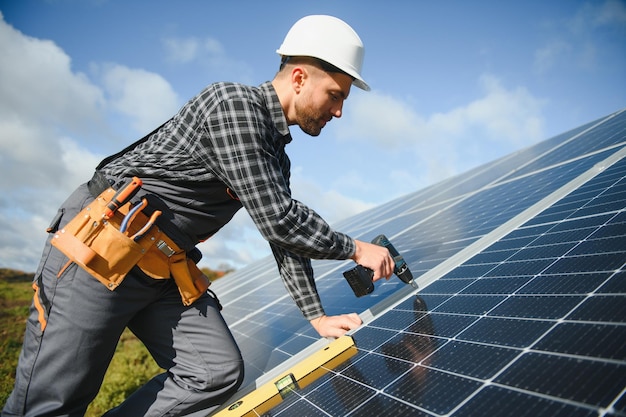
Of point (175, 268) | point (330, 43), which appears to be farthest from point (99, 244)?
point (330, 43)

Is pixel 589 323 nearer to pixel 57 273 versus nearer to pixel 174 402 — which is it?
pixel 174 402

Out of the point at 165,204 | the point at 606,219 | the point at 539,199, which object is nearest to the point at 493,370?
the point at 606,219

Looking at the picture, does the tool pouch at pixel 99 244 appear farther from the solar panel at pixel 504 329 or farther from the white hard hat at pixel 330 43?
the white hard hat at pixel 330 43

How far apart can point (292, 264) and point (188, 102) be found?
152cm

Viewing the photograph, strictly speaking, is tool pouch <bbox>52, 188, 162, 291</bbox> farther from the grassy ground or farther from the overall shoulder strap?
the grassy ground

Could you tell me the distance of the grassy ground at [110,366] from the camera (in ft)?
18.2

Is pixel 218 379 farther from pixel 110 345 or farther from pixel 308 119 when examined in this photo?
pixel 308 119

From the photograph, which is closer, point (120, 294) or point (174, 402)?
point (120, 294)

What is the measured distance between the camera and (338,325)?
286cm

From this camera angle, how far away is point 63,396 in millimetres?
2318

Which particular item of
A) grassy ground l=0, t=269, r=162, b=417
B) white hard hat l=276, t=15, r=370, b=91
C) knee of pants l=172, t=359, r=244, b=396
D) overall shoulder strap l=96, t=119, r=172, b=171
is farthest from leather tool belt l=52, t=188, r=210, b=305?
grassy ground l=0, t=269, r=162, b=417

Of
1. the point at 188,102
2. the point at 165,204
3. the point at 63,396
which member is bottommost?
the point at 63,396

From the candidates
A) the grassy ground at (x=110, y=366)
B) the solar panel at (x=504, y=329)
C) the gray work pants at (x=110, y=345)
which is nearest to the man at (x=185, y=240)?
the gray work pants at (x=110, y=345)

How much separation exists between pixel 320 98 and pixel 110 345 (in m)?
2.29
